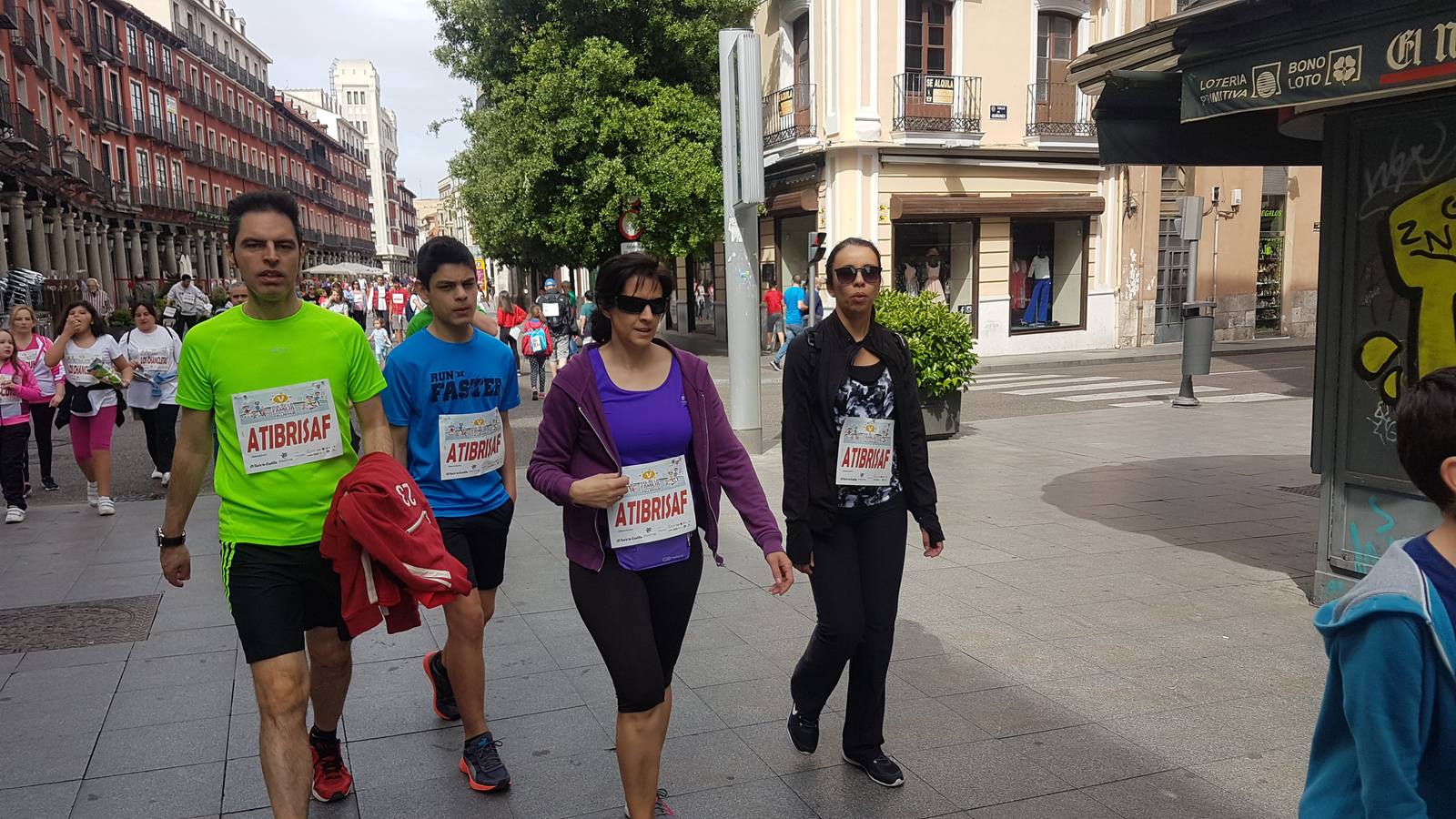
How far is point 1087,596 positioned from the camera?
18.2 ft

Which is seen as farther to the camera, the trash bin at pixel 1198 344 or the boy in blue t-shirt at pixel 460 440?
the trash bin at pixel 1198 344

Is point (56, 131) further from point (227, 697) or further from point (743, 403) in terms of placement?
point (227, 697)

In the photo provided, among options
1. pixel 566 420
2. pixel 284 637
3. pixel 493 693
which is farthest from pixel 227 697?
pixel 566 420

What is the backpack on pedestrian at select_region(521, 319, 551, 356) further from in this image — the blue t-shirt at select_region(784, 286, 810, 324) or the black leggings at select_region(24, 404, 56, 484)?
the black leggings at select_region(24, 404, 56, 484)

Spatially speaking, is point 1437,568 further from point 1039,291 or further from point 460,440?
point 1039,291

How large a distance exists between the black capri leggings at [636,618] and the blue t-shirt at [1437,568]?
1887 mm

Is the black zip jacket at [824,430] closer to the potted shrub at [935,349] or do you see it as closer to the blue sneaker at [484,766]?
the blue sneaker at [484,766]

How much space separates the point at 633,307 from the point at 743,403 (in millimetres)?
7641

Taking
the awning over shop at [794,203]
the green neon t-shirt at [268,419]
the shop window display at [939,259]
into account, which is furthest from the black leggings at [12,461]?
the shop window display at [939,259]

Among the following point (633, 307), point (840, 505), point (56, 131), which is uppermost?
point (56, 131)

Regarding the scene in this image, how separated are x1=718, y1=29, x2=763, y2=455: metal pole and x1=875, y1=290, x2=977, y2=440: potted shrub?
1.36 metres

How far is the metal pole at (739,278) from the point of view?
10289mm

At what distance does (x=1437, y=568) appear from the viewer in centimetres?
163

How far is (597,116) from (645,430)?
19477 millimetres
